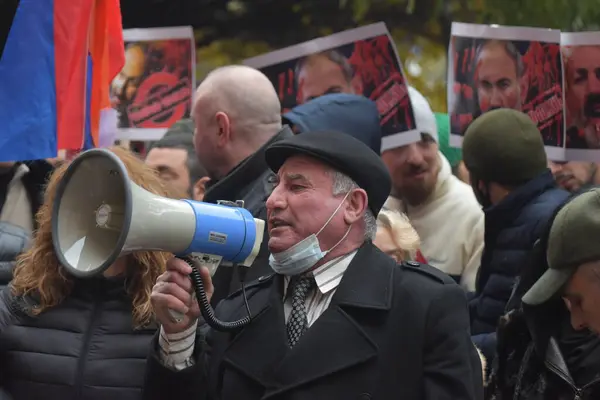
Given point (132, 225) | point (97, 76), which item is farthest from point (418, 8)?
point (132, 225)

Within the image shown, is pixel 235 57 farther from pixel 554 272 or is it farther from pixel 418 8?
pixel 554 272

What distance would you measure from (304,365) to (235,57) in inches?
289

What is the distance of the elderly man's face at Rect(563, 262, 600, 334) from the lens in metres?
3.65

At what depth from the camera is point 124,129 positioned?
7023mm

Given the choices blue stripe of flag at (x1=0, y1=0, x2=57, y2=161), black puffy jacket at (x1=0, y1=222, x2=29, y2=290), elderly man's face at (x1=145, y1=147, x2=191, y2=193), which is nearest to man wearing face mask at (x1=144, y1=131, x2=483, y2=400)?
black puffy jacket at (x1=0, y1=222, x2=29, y2=290)

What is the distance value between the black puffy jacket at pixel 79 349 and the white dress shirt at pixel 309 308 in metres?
0.36

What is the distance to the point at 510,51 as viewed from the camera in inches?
255

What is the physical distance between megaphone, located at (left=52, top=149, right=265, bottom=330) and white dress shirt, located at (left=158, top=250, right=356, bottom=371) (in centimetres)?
15

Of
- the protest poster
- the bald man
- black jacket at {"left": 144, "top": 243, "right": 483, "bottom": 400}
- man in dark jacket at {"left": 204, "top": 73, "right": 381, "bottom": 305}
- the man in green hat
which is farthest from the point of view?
the protest poster

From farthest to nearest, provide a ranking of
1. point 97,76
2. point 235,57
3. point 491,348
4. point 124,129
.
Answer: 1. point 235,57
2. point 124,129
3. point 97,76
4. point 491,348

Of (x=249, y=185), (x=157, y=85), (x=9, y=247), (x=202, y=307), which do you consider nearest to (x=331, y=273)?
(x=202, y=307)

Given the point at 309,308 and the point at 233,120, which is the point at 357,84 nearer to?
the point at 233,120

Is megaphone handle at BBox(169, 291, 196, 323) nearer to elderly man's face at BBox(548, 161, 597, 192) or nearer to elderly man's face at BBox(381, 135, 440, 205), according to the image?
elderly man's face at BBox(381, 135, 440, 205)

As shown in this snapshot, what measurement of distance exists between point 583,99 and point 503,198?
1174 millimetres
